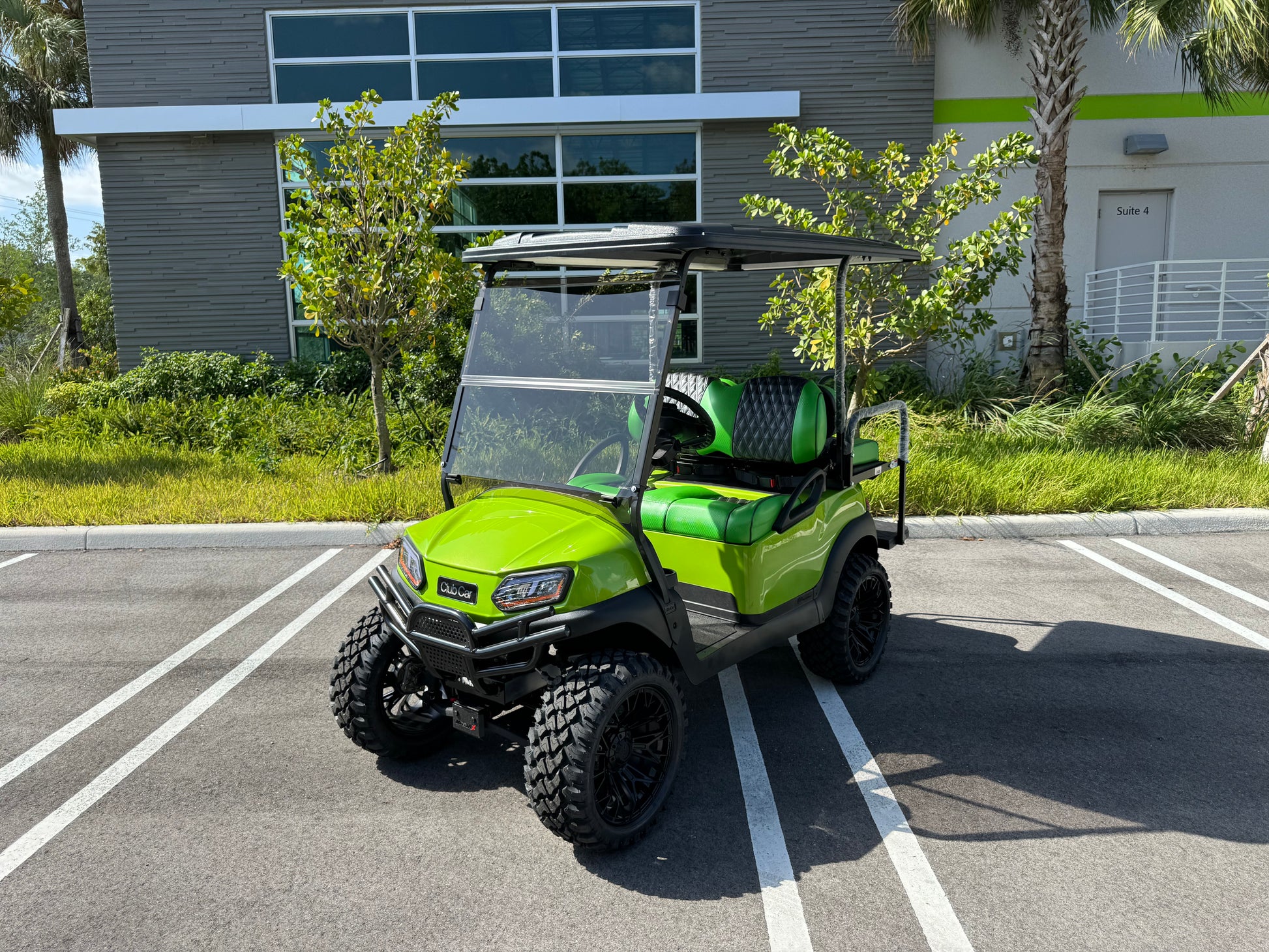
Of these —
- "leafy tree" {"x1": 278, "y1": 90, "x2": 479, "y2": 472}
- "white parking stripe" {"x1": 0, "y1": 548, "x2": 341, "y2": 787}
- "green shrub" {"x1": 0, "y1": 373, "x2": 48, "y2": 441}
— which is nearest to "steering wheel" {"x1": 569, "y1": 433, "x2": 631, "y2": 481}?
"white parking stripe" {"x1": 0, "y1": 548, "x2": 341, "y2": 787}

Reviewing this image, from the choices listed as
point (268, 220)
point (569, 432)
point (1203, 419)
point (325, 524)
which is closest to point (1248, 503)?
point (1203, 419)

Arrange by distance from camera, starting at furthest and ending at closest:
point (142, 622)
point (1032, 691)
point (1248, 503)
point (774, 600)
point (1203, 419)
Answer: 1. point (1203, 419)
2. point (1248, 503)
3. point (142, 622)
4. point (1032, 691)
5. point (774, 600)

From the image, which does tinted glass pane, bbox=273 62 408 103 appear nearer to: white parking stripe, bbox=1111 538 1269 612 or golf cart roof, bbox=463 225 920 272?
golf cart roof, bbox=463 225 920 272

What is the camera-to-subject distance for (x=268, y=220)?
41.1 feet

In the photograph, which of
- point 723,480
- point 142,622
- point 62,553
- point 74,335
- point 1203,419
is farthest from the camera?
point 74,335

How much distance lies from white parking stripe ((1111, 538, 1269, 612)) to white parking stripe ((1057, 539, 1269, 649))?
30 centimetres

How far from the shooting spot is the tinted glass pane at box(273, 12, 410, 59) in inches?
483

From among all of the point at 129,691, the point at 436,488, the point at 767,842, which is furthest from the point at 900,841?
the point at 436,488

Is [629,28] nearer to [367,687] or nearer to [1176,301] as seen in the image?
[1176,301]

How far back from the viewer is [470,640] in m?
2.80

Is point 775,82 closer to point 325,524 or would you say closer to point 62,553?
point 325,524

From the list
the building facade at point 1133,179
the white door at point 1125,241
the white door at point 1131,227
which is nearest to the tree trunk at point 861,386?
the building facade at point 1133,179

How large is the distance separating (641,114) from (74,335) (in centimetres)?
1286

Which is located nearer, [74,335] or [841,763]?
[841,763]
